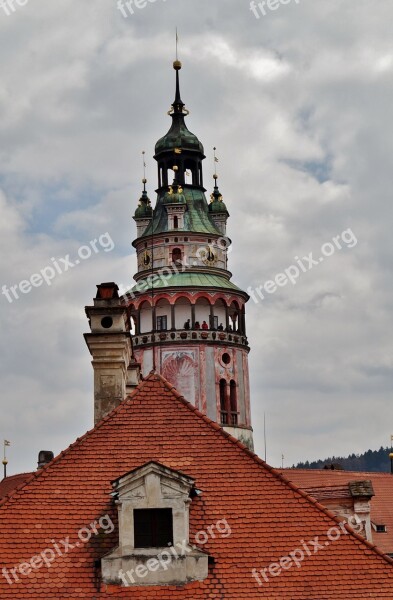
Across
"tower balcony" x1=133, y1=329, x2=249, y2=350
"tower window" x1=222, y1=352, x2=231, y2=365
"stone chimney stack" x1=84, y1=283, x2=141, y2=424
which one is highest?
"tower balcony" x1=133, y1=329, x2=249, y2=350

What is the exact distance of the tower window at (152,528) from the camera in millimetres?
15562

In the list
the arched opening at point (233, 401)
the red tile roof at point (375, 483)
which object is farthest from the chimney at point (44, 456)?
the arched opening at point (233, 401)

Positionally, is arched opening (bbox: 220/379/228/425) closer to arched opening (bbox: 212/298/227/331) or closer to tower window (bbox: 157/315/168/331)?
arched opening (bbox: 212/298/227/331)

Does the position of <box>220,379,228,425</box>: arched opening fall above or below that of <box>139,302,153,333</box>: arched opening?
below

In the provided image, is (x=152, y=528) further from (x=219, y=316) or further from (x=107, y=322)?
(x=219, y=316)

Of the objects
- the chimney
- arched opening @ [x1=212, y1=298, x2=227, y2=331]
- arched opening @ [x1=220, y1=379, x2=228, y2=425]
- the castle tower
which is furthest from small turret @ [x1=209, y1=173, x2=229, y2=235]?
the chimney

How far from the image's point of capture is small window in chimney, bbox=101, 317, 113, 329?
20.1 m

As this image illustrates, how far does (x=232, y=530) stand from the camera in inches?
630

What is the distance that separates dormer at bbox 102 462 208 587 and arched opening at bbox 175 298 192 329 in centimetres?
5772

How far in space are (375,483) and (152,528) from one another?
38779mm

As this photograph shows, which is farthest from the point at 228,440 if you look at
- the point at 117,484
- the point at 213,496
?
the point at 117,484

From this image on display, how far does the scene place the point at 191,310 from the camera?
7350 centimetres

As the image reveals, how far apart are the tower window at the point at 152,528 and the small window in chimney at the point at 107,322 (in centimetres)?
513

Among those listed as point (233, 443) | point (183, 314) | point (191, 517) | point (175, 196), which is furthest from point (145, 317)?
point (191, 517)
